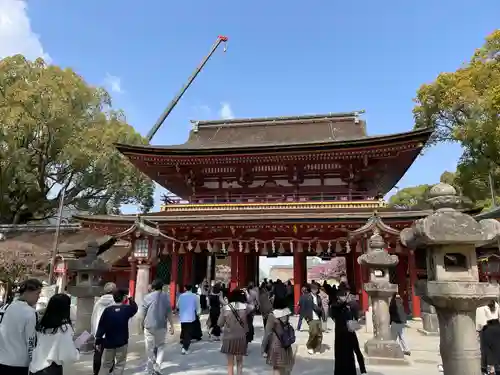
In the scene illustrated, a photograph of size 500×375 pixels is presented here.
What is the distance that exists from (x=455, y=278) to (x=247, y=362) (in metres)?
5.31

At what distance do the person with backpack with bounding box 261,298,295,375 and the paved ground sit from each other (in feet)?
7.08

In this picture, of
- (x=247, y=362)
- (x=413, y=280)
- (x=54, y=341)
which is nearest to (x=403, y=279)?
(x=413, y=280)

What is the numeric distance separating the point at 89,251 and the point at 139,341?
10.6 feet

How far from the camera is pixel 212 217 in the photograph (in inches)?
639

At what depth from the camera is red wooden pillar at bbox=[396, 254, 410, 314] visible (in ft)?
53.7

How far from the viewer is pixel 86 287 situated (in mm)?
10219

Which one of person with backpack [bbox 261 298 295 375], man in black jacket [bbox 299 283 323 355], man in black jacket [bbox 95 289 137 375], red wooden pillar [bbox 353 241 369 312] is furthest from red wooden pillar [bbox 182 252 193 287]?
person with backpack [bbox 261 298 295 375]

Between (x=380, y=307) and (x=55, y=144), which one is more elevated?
(x=55, y=144)

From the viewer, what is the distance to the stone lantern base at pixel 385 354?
825 cm

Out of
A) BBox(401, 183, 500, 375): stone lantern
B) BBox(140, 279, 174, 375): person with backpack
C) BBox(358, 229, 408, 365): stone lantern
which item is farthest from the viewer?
BBox(358, 229, 408, 365): stone lantern

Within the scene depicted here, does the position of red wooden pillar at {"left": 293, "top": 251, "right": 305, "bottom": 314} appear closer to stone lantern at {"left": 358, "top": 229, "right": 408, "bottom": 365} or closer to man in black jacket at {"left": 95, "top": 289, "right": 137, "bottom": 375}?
stone lantern at {"left": 358, "top": 229, "right": 408, "bottom": 365}

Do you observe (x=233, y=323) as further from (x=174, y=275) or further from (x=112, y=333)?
(x=174, y=275)

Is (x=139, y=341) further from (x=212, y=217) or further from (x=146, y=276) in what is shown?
(x=212, y=217)

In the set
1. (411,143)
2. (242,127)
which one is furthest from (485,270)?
(242,127)
